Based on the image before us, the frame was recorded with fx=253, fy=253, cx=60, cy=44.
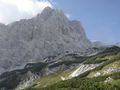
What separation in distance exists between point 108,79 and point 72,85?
29.1 metres

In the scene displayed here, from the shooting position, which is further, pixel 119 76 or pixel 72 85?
pixel 72 85

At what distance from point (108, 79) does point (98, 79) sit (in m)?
7.34

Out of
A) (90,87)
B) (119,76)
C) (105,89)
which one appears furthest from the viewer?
(119,76)

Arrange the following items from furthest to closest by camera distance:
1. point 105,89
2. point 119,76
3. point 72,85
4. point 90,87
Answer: point 72,85, point 119,76, point 90,87, point 105,89

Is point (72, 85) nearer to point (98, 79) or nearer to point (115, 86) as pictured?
point (98, 79)

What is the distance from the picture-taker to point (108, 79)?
187m

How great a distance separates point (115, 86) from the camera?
149750 mm

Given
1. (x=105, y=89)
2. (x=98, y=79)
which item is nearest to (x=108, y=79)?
(x=98, y=79)

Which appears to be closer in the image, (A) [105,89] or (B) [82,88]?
(A) [105,89]

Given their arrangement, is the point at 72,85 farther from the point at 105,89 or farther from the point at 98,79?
the point at 105,89

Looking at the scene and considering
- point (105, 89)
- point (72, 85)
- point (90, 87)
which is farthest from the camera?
point (72, 85)

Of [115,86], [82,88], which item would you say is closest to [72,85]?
[82,88]

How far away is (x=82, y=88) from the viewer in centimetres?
16350

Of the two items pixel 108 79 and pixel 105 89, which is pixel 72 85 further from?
pixel 105 89
